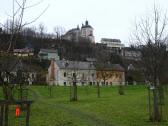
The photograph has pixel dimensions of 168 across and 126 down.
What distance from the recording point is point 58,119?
19.4 metres

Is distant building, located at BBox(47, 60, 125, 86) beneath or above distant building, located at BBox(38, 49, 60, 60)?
beneath

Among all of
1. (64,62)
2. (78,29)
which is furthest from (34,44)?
(78,29)

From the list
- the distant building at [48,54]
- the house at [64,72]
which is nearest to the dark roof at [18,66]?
the house at [64,72]

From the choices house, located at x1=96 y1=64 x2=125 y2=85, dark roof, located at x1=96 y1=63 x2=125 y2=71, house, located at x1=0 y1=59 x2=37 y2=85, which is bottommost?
house, located at x1=0 y1=59 x2=37 y2=85

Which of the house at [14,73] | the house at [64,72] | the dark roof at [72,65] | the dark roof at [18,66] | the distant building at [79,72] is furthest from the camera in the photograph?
the house at [64,72]

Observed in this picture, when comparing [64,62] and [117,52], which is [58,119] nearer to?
[64,62]

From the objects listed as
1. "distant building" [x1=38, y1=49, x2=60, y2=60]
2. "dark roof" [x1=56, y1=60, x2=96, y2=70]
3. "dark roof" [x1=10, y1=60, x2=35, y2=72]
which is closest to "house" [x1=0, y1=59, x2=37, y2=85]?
"dark roof" [x1=10, y1=60, x2=35, y2=72]

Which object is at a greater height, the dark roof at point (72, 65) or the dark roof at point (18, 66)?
the dark roof at point (72, 65)

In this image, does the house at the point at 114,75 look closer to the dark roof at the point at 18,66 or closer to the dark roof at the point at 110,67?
the dark roof at the point at 110,67

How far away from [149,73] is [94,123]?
393cm

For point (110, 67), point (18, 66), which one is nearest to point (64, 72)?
point (110, 67)

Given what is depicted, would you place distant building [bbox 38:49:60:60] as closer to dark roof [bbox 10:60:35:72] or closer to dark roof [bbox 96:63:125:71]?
dark roof [bbox 96:63:125:71]

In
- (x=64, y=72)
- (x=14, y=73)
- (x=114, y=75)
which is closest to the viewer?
(x=14, y=73)

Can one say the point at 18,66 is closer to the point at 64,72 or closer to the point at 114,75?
the point at 64,72
